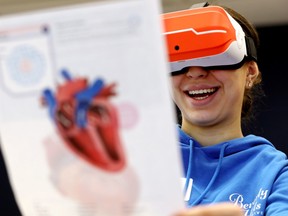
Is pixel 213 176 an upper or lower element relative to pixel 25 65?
lower

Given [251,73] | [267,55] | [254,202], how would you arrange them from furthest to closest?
[267,55] < [251,73] < [254,202]

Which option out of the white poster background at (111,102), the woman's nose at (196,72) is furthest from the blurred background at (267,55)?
the white poster background at (111,102)

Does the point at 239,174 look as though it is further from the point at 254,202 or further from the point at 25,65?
the point at 25,65

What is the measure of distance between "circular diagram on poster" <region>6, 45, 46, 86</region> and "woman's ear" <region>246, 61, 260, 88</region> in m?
0.60

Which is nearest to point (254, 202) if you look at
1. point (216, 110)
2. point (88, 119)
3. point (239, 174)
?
point (239, 174)

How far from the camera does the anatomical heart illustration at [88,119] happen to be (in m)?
0.57

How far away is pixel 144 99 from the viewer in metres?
0.56

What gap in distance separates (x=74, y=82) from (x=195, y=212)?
0.55ft

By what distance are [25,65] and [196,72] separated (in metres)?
0.50

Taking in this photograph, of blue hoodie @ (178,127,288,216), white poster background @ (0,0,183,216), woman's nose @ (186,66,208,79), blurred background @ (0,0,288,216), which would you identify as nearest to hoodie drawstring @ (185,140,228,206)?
blue hoodie @ (178,127,288,216)

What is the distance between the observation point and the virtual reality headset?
3.34 ft

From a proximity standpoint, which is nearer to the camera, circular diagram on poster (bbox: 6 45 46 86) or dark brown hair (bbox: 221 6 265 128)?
circular diagram on poster (bbox: 6 45 46 86)

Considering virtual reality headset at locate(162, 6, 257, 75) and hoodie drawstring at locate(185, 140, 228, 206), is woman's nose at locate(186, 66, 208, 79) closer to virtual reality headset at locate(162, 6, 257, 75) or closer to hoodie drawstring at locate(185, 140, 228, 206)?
virtual reality headset at locate(162, 6, 257, 75)

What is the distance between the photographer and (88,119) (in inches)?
22.7
